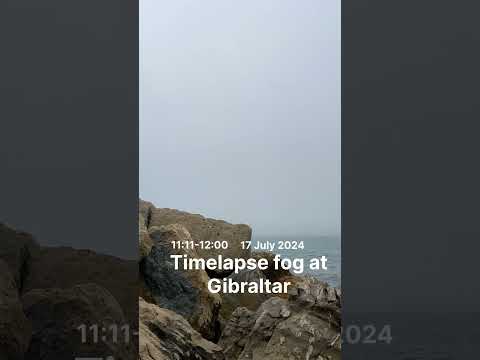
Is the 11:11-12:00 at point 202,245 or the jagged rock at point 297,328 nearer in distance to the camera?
the jagged rock at point 297,328

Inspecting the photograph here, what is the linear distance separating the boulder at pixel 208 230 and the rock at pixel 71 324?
1.85 m

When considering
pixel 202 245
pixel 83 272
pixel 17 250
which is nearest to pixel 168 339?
pixel 83 272

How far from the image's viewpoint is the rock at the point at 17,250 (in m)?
5.30

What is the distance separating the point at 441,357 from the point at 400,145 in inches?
164

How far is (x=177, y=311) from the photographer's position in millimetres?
6617

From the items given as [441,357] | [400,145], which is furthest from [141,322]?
[441,357]

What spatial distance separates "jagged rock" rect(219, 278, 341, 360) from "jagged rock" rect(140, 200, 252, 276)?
78cm

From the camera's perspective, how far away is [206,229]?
693cm

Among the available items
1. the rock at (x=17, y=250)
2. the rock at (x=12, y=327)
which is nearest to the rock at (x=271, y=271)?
the rock at (x=17, y=250)

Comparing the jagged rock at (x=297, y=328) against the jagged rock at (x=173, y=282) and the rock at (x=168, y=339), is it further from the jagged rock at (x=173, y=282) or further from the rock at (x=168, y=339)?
the jagged rock at (x=173, y=282)

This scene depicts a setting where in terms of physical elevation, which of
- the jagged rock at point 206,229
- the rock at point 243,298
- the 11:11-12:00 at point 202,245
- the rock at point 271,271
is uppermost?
the jagged rock at point 206,229

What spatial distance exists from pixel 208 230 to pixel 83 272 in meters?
1.88

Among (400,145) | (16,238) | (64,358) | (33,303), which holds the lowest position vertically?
(64,358)

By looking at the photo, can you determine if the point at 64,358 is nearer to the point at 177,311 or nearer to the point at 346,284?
the point at 177,311
